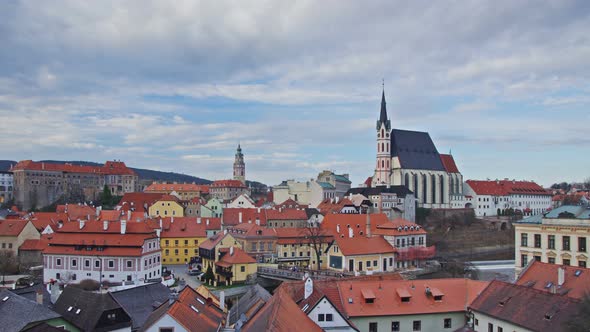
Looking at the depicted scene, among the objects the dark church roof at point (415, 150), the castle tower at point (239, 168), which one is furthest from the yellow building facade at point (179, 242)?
the castle tower at point (239, 168)

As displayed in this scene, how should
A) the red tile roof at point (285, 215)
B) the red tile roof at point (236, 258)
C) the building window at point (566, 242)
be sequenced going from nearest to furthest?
the building window at point (566, 242) < the red tile roof at point (236, 258) < the red tile roof at point (285, 215)

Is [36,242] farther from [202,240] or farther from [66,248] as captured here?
[202,240]

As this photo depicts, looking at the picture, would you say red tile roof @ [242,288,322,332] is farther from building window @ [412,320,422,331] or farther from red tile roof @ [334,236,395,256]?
red tile roof @ [334,236,395,256]

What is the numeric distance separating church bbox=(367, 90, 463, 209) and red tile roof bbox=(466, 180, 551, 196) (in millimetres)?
3461

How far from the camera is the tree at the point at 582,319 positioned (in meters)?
19.2

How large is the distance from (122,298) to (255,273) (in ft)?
75.3

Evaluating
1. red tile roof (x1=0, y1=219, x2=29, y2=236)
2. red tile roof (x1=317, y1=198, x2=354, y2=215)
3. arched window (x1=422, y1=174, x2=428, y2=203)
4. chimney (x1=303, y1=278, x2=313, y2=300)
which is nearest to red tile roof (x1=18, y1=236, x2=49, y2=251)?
red tile roof (x1=0, y1=219, x2=29, y2=236)

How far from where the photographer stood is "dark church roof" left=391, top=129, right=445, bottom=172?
357 ft

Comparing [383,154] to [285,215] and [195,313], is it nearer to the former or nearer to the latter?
[285,215]

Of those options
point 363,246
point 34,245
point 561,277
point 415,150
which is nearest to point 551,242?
point 561,277

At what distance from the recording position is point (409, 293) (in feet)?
97.2

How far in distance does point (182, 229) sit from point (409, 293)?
3863 centimetres

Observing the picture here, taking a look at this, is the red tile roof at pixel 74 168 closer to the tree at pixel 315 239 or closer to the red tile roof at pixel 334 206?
the red tile roof at pixel 334 206

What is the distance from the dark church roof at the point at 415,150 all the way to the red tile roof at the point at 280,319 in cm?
8691
